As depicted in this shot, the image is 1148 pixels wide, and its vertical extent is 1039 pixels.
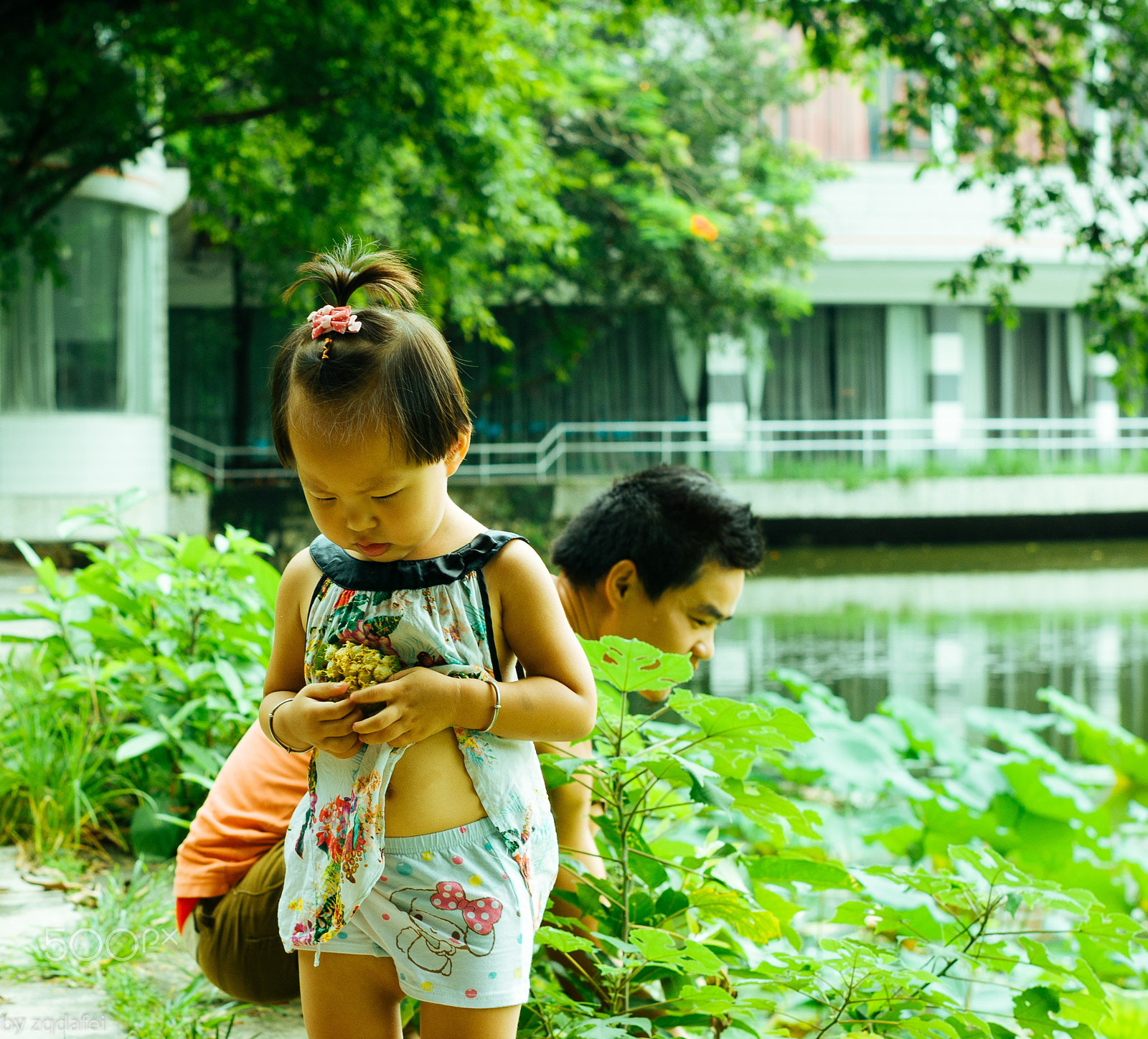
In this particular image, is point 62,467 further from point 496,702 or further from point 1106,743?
point 496,702

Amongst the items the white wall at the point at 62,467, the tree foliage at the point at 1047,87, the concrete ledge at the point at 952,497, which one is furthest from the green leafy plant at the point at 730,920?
the concrete ledge at the point at 952,497

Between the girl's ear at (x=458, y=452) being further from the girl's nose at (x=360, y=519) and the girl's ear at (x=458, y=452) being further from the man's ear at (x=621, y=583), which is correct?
the man's ear at (x=621, y=583)

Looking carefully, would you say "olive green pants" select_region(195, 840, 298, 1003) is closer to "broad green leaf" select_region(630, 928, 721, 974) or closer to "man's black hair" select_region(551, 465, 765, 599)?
"broad green leaf" select_region(630, 928, 721, 974)

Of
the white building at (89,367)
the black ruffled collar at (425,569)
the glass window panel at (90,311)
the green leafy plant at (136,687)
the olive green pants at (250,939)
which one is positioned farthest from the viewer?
the glass window panel at (90,311)

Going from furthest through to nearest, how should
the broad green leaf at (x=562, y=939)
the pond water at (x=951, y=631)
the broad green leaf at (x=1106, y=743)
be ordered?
the pond water at (x=951, y=631), the broad green leaf at (x=1106, y=743), the broad green leaf at (x=562, y=939)

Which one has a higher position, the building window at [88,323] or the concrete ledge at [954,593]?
the building window at [88,323]

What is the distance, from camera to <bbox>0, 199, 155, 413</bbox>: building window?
10.1 meters

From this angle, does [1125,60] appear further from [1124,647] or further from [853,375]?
[853,375]

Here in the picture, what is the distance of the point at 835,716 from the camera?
3605mm

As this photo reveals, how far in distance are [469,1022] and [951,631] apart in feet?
28.6

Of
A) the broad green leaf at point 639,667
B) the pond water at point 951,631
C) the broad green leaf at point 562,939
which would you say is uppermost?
the broad green leaf at point 639,667

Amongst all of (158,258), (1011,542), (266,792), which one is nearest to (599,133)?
(158,258)

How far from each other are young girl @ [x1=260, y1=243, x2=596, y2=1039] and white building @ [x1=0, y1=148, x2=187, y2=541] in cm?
917

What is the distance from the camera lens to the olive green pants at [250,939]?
5.22 feet
